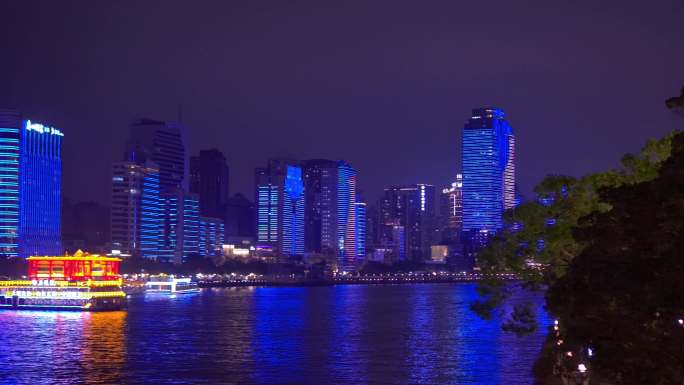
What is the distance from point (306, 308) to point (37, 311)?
30.2 metres

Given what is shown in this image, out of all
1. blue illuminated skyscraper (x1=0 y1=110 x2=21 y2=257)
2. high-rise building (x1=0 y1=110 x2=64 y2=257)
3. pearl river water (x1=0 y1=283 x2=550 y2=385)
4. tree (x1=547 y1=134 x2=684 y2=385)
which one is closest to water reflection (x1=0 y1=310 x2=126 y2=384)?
pearl river water (x1=0 y1=283 x2=550 y2=385)

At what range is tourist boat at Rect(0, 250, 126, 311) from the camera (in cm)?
9950

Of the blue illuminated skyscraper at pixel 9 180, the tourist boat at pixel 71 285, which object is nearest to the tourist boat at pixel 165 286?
the blue illuminated skyscraper at pixel 9 180

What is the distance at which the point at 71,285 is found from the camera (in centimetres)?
10125

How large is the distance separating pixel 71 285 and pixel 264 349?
5133 cm

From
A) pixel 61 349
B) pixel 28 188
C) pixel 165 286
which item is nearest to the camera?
pixel 61 349

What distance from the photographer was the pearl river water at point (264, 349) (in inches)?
1747

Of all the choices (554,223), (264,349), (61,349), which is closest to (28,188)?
(61,349)

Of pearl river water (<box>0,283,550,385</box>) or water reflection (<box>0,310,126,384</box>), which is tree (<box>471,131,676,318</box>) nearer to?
pearl river water (<box>0,283,550,385</box>)

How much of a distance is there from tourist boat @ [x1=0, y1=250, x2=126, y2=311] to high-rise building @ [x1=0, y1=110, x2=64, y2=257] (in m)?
79.5

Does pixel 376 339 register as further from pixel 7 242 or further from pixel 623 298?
pixel 7 242

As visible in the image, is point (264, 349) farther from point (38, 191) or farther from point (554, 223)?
point (38, 191)

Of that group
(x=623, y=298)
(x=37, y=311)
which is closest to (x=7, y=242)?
(x=37, y=311)

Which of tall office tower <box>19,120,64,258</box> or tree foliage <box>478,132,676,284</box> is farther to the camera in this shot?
tall office tower <box>19,120,64,258</box>
